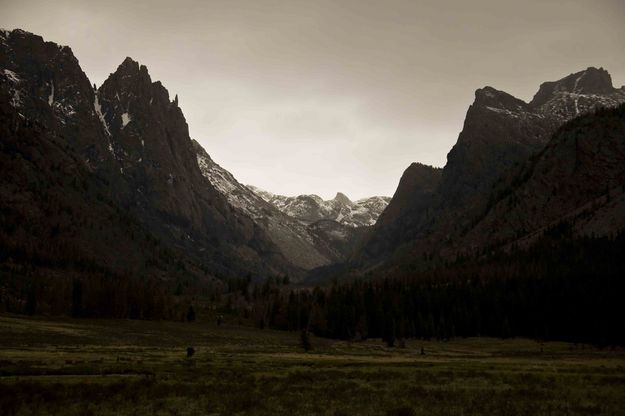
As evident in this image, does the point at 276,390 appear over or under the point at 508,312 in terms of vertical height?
under

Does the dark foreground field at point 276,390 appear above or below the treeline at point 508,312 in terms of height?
below

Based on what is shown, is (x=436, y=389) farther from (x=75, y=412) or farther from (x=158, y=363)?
(x=158, y=363)

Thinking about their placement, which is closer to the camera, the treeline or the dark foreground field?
the dark foreground field

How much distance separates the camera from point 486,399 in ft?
129

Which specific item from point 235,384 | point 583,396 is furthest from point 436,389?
point 235,384

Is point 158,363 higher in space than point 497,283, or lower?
lower

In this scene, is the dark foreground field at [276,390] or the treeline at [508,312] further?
the treeline at [508,312]

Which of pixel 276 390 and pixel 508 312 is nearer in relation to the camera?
pixel 276 390

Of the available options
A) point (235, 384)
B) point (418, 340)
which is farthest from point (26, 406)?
point (418, 340)

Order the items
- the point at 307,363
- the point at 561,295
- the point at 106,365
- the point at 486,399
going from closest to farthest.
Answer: the point at 486,399, the point at 106,365, the point at 307,363, the point at 561,295

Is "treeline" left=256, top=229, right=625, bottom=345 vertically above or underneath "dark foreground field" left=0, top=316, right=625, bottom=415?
above

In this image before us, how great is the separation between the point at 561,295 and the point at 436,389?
137005 mm

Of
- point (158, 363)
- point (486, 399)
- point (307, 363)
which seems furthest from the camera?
point (307, 363)

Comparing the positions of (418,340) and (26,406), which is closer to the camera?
(26,406)
